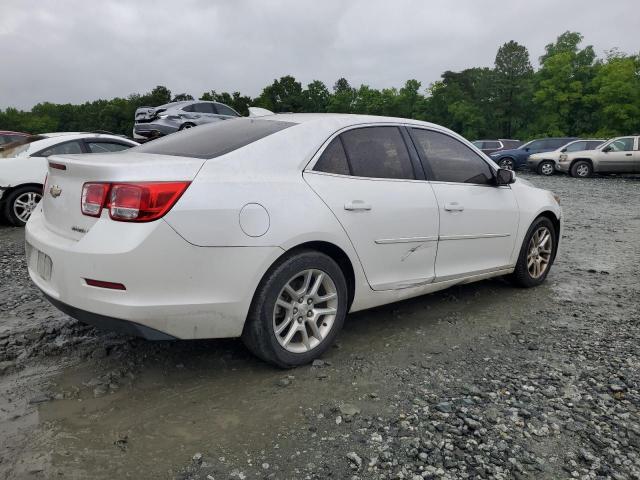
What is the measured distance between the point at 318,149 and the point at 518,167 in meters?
22.5

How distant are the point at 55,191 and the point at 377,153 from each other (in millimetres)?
2094

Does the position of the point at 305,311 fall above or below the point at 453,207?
below

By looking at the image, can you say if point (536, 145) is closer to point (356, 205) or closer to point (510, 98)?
point (356, 205)

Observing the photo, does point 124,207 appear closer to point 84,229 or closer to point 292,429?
point 84,229

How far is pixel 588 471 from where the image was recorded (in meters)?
2.36

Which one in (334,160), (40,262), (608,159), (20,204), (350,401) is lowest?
(350,401)

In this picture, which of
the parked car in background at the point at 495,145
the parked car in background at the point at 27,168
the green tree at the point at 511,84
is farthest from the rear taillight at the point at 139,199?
the green tree at the point at 511,84

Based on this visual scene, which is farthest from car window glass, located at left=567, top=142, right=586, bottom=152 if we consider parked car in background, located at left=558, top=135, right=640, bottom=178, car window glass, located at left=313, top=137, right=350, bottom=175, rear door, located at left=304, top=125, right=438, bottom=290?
car window glass, located at left=313, top=137, right=350, bottom=175

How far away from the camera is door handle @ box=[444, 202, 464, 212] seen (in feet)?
13.3

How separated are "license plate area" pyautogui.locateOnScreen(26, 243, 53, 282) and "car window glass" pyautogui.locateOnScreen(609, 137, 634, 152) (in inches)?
837

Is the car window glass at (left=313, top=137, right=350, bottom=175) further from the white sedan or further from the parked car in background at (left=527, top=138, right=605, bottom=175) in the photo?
the parked car in background at (left=527, top=138, right=605, bottom=175)

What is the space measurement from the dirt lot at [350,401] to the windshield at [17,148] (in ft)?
15.3

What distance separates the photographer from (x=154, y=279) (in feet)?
8.89

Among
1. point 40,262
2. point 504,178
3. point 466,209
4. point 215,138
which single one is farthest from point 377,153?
point 40,262
